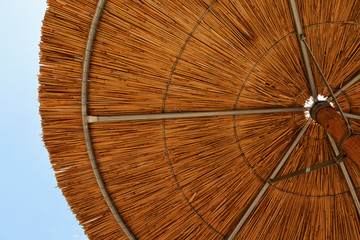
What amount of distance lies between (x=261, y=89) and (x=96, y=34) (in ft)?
8.82

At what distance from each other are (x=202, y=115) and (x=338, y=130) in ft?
6.03

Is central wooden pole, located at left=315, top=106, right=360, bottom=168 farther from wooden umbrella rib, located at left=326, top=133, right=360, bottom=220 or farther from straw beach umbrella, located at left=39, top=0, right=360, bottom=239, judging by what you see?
wooden umbrella rib, located at left=326, top=133, right=360, bottom=220

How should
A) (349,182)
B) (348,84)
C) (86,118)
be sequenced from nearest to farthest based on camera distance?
1. (86,118)
2. (348,84)
3. (349,182)

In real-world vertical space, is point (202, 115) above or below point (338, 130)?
above

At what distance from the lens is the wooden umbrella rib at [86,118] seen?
330 cm

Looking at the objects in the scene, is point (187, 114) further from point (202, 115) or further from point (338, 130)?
point (338, 130)

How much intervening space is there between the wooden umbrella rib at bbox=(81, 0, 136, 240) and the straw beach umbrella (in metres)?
0.02

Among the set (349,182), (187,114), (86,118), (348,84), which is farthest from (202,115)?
(349,182)

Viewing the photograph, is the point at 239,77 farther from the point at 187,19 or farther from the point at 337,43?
the point at 337,43

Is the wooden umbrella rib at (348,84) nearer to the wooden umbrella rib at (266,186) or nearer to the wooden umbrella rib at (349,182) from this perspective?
the wooden umbrella rib at (266,186)

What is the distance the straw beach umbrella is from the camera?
3.46 meters

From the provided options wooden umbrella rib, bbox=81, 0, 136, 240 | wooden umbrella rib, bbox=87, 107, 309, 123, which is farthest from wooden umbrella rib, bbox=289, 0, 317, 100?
wooden umbrella rib, bbox=81, 0, 136, 240

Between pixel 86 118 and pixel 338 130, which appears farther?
pixel 86 118

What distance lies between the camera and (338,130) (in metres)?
3.09
